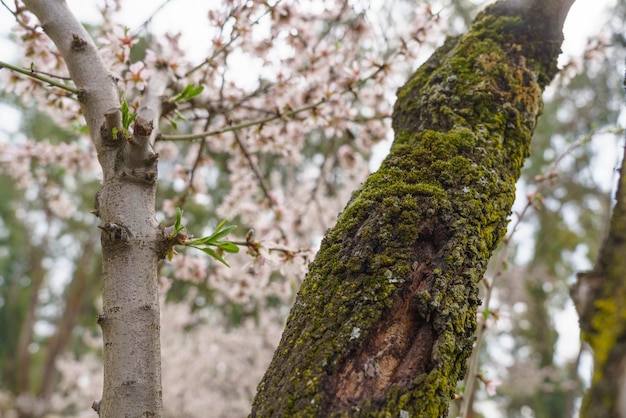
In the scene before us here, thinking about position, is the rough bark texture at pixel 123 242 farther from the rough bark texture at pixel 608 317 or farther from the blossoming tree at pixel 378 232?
the rough bark texture at pixel 608 317

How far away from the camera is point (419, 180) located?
43.2 inches

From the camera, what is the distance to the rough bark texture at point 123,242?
3.32 ft

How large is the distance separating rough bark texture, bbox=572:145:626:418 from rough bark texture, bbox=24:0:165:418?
85cm

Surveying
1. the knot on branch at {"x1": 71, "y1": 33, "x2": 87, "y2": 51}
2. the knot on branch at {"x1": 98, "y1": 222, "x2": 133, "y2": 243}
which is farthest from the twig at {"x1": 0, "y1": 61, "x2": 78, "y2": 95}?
the knot on branch at {"x1": 98, "y1": 222, "x2": 133, "y2": 243}

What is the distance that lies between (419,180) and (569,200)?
8.77 meters

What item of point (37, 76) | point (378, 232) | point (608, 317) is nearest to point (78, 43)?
point (37, 76)

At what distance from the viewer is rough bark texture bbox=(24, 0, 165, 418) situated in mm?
1012

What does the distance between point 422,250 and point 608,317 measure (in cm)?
49

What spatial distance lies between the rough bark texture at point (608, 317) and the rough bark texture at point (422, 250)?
0.34m

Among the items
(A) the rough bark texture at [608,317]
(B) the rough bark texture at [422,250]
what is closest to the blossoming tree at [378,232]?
(B) the rough bark texture at [422,250]

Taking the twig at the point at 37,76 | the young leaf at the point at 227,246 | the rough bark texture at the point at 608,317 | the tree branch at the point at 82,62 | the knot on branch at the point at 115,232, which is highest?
the tree branch at the point at 82,62

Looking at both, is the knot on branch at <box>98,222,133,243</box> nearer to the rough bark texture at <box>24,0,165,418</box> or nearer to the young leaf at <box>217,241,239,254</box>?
the rough bark texture at <box>24,0,165,418</box>

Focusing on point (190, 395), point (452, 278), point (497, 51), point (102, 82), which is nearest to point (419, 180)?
point (452, 278)

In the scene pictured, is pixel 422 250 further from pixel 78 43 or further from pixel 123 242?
pixel 78 43
